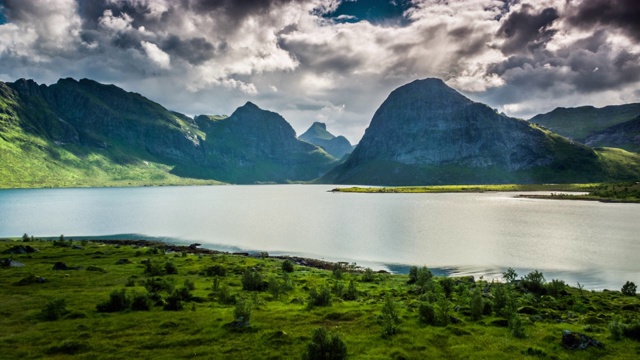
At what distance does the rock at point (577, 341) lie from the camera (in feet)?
64.2

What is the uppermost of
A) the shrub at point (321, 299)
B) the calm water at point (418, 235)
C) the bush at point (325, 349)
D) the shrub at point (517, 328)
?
the bush at point (325, 349)

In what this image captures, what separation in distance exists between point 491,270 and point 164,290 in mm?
45302

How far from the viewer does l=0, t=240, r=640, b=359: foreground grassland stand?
64.3 feet

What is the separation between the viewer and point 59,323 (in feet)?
77.9

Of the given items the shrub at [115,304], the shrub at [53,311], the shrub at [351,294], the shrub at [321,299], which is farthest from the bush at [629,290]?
the shrub at [53,311]

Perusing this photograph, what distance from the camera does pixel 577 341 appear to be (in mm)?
19734

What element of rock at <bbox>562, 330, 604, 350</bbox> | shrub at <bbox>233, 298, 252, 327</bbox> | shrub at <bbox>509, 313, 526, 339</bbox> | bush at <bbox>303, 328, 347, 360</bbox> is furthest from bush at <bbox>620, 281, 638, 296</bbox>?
shrub at <bbox>233, 298, 252, 327</bbox>

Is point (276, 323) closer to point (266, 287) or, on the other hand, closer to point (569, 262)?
point (266, 287)

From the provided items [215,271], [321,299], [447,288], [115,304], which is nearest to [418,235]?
[447,288]

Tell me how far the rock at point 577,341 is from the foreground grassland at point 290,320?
290mm

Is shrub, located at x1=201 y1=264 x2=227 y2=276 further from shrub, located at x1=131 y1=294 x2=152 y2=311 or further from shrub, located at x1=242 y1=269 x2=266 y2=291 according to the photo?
shrub, located at x1=131 y1=294 x2=152 y2=311

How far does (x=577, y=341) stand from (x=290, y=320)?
680 inches

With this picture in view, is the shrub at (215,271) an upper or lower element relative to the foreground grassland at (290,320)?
lower

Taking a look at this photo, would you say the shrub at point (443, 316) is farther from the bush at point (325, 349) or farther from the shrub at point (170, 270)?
the shrub at point (170, 270)
